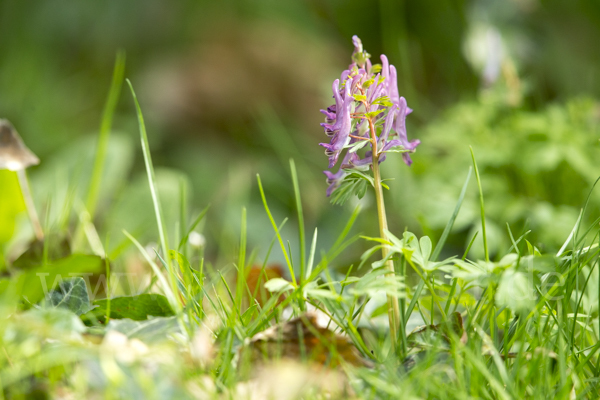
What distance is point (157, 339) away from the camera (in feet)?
2.23

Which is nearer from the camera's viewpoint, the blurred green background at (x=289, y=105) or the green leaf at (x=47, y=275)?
the green leaf at (x=47, y=275)

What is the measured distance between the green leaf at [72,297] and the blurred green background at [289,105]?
0.57 feet

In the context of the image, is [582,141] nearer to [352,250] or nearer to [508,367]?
[352,250]

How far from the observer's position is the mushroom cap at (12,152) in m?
0.98

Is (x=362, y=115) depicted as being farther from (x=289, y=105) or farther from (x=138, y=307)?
(x=289, y=105)

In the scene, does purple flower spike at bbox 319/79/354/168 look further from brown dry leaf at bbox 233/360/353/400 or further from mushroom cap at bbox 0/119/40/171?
mushroom cap at bbox 0/119/40/171

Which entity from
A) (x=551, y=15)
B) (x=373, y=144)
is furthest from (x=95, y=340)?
→ (x=551, y=15)

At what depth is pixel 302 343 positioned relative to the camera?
65 centimetres

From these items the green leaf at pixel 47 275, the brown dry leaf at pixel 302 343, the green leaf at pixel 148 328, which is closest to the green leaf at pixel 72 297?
the green leaf at pixel 47 275

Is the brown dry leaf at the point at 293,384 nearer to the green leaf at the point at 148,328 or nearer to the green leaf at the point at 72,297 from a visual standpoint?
the green leaf at the point at 148,328

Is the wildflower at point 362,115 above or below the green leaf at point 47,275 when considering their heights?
above

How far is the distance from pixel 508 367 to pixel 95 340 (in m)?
0.52

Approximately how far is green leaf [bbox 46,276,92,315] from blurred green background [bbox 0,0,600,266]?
0.57 ft

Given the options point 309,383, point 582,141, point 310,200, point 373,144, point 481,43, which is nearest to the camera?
Answer: point 309,383
